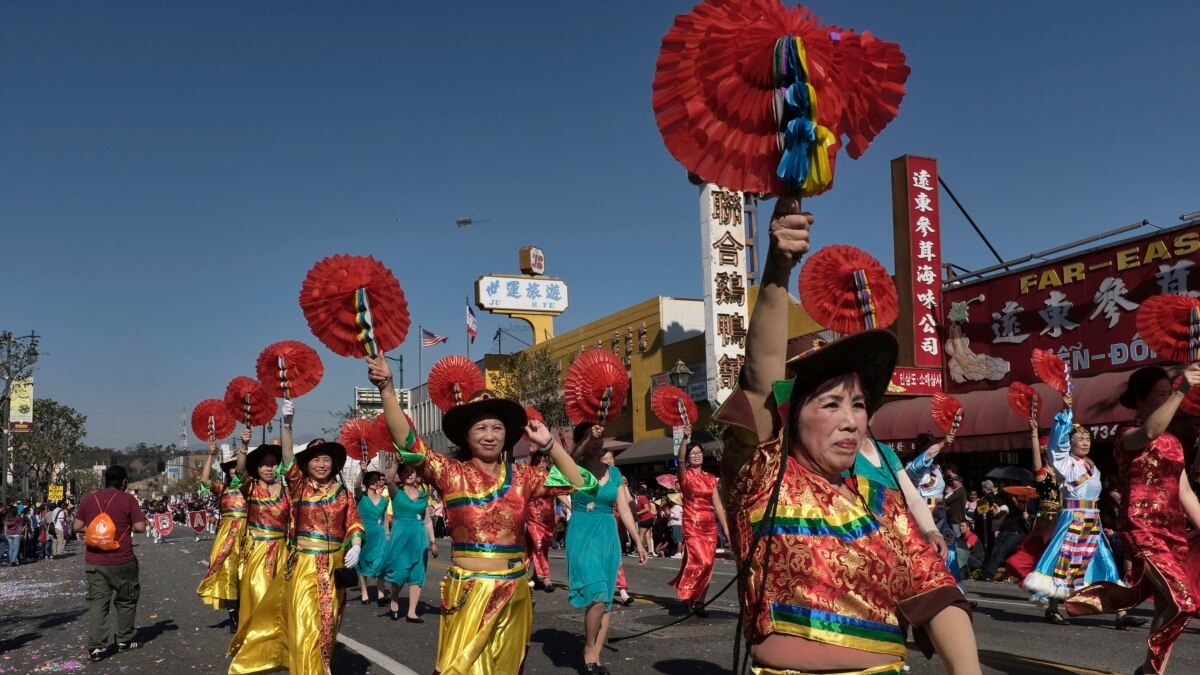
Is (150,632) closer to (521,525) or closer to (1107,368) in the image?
(521,525)

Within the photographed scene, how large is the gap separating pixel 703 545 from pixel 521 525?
5.27 meters

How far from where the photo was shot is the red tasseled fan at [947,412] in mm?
9552

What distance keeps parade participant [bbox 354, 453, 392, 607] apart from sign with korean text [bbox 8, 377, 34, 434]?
3134 centimetres

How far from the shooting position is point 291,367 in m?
8.73

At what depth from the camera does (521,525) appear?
5836 millimetres

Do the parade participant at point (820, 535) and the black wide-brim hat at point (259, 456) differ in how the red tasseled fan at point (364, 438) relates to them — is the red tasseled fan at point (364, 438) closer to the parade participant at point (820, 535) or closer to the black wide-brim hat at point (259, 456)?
the black wide-brim hat at point (259, 456)

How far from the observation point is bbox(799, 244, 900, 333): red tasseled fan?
6.05 m

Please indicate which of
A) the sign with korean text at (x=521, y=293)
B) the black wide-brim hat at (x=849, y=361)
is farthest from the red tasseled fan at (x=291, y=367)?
the sign with korean text at (x=521, y=293)

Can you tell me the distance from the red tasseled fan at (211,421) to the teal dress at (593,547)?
179 inches

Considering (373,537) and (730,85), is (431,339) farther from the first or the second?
(730,85)

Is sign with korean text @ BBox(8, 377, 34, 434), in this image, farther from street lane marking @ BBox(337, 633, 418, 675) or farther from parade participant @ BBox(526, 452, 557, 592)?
street lane marking @ BBox(337, 633, 418, 675)

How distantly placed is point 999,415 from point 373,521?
1199cm

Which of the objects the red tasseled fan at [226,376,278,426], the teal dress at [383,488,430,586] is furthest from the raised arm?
the teal dress at [383,488,430,586]

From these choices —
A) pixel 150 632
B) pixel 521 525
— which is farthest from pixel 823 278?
pixel 150 632
